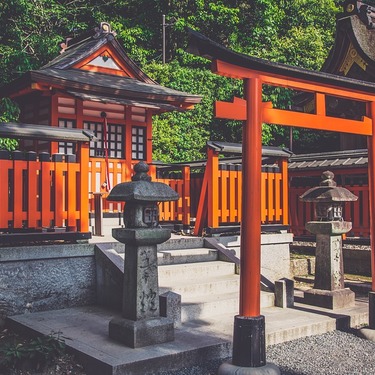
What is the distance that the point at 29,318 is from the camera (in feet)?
22.6

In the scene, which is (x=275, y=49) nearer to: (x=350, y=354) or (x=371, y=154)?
(x=371, y=154)

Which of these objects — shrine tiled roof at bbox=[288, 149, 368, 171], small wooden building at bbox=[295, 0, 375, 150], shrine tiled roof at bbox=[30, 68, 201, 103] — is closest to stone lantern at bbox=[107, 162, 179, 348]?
shrine tiled roof at bbox=[30, 68, 201, 103]

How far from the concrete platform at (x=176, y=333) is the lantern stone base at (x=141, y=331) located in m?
0.09

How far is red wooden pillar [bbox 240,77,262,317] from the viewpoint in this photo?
18.5 ft

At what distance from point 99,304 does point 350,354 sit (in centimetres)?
359

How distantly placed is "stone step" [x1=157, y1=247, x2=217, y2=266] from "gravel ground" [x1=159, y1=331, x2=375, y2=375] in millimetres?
2525

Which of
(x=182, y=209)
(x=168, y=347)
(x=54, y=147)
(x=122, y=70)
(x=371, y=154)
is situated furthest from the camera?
(x=122, y=70)

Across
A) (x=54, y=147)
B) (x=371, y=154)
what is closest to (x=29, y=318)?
(x=371, y=154)

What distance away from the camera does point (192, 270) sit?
8227mm

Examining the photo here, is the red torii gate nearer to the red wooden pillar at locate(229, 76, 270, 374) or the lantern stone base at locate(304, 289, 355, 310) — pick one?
the red wooden pillar at locate(229, 76, 270, 374)

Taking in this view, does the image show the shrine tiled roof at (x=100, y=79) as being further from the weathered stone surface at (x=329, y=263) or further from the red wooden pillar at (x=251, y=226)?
the red wooden pillar at (x=251, y=226)

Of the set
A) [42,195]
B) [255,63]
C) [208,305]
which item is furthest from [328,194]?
[42,195]

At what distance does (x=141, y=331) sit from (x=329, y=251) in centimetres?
383

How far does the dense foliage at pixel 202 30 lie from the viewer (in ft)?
73.7
